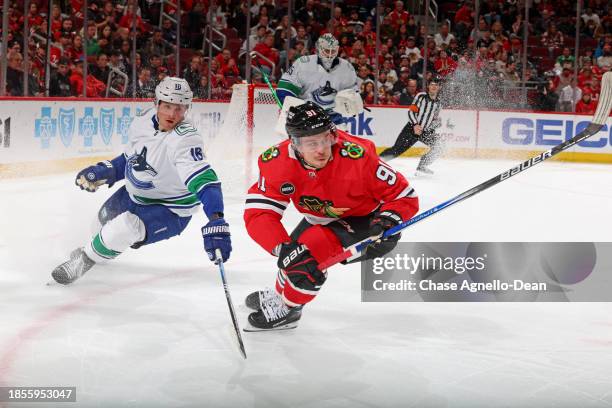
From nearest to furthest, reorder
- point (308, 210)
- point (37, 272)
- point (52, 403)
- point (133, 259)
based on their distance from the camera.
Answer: point (52, 403)
point (308, 210)
point (37, 272)
point (133, 259)

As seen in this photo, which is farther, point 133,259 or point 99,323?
point 133,259

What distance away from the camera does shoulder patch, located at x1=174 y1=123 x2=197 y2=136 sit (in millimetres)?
3769

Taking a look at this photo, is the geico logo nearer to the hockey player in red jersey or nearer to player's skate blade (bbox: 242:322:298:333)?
the hockey player in red jersey

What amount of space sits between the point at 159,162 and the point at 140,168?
0.09m

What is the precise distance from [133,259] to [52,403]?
222 cm

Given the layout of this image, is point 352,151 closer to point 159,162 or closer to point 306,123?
point 306,123

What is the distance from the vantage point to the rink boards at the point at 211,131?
295 inches

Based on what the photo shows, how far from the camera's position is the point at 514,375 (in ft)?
8.77

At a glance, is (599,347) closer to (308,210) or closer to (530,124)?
(308,210)

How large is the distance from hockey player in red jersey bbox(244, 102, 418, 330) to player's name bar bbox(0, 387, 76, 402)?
0.80m

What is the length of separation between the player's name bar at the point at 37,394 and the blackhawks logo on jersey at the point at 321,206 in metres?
1.07

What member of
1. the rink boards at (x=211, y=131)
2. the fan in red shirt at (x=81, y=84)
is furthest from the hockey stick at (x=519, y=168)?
the fan in red shirt at (x=81, y=84)

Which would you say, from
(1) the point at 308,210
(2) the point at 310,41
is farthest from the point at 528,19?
(1) the point at 308,210

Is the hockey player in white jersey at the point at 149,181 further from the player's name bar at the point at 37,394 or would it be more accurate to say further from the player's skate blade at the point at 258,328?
the player's name bar at the point at 37,394
